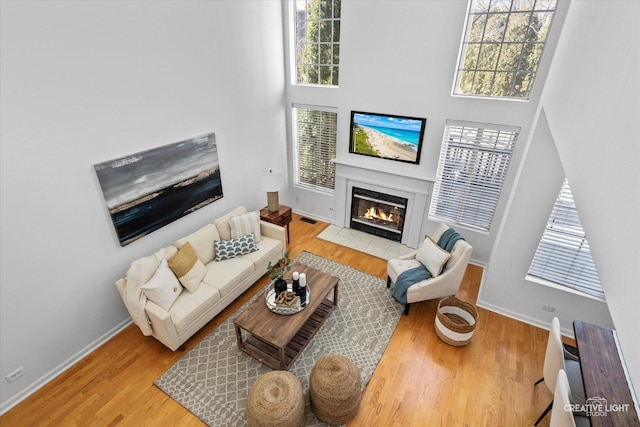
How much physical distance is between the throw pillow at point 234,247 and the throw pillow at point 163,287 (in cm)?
84

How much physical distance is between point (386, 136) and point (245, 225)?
2870 millimetres


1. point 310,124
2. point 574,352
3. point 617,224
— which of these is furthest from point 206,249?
point 574,352

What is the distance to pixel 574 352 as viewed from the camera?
3.31 meters

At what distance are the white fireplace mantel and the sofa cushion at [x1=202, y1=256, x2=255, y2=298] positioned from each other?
252 cm

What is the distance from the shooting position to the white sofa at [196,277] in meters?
3.66

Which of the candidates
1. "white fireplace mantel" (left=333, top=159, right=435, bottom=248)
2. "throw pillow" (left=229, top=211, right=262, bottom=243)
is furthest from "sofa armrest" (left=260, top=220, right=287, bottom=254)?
"white fireplace mantel" (left=333, top=159, right=435, bottom=248)

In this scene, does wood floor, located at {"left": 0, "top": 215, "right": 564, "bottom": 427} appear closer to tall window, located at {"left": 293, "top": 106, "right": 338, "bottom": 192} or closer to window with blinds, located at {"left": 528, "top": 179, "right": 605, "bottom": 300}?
window with blinds, located at {"left": 528, "top": 179, "right": 605, "bottom": 300}

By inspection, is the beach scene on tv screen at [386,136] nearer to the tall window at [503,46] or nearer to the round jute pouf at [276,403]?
the tall window at [503,46]

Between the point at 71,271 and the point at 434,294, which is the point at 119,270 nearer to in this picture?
the point at 71,271

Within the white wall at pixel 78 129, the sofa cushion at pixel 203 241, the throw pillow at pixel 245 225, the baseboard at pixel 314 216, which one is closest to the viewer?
the white wall at pixel 78 129

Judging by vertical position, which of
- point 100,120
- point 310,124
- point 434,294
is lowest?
point 434,294

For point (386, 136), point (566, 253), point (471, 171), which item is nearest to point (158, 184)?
point (386, 136)

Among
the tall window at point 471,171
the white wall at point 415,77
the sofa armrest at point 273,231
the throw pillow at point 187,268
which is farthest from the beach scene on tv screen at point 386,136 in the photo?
the throw pillow at point 187,268

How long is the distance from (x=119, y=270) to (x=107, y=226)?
64 cm
